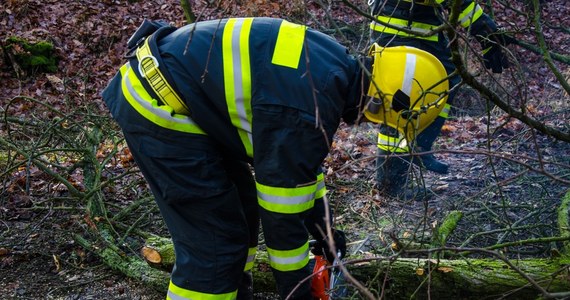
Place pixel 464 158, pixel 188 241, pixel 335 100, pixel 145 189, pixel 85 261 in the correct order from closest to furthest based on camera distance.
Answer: pixel 335 100
pixel 188 241
pixel 85 261
pixel 145 189
pixel 464 158

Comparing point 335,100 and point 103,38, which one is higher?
point 335,100

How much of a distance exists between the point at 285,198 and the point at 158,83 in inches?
27.6

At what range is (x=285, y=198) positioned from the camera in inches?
91.0

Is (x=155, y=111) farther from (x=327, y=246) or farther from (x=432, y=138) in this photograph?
(x=432, y=138)

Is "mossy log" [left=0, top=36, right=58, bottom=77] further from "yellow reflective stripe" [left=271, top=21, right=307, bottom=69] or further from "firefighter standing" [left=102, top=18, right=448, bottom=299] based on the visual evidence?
"yellow reflective stripe" [left=271, top=21, right=307, bottom=69]

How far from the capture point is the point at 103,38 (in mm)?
8508

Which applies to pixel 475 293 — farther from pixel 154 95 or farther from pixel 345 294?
pixel 154 95

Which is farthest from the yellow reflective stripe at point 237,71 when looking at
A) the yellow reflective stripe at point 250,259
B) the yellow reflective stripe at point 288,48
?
the yellow reflective stripe at point 250,259

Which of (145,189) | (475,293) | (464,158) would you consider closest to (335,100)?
(475,293)

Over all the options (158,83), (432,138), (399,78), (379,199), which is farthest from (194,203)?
(432,138)

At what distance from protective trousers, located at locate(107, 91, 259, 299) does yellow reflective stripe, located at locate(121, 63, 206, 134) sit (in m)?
0.02

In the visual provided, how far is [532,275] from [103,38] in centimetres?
727

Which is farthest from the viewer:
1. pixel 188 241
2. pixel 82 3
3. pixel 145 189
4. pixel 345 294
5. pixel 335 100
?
→ pixel 82 3

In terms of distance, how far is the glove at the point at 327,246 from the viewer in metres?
2.87
